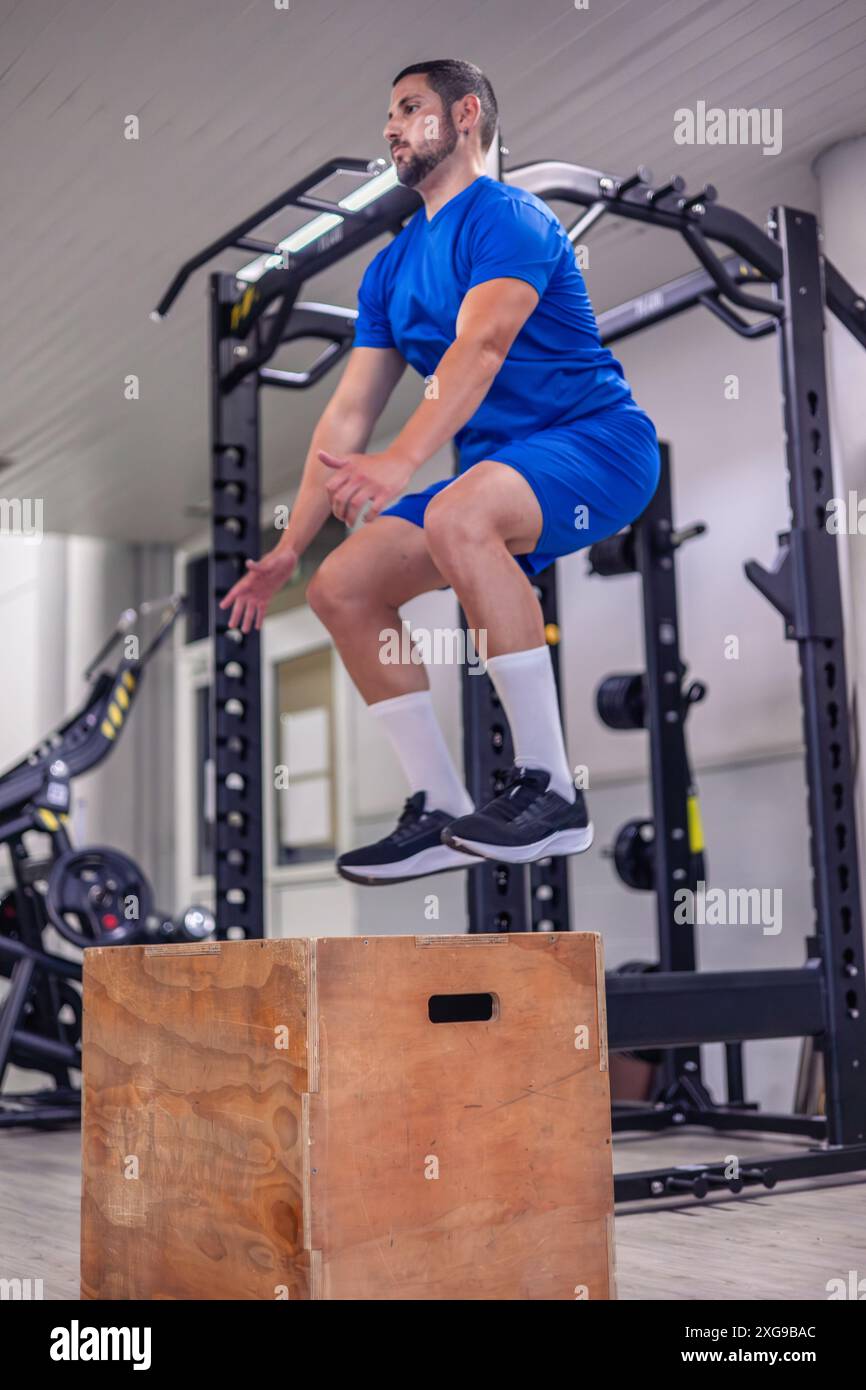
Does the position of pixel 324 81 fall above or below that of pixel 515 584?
above

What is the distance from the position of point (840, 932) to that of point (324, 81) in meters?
2.84

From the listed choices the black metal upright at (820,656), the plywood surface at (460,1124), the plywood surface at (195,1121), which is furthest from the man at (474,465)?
the black metal upright at (820,656)

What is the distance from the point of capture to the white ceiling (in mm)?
4043

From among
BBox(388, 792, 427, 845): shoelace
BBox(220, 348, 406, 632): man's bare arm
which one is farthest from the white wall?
BBox(388, 792, 427, 845): shoelace

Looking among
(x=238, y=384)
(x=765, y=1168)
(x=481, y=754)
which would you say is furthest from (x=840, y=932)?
(x=238, y=384)

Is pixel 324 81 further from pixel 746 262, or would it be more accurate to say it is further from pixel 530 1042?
pixel 530 1042

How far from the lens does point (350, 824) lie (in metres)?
7.66

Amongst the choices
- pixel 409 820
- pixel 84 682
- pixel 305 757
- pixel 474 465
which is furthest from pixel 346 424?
pixel 84 682

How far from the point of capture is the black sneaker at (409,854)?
271cm

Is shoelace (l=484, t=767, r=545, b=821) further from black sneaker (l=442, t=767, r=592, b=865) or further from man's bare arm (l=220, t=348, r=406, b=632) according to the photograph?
man's bare arm (l=220, t=348, r=406, b=632)

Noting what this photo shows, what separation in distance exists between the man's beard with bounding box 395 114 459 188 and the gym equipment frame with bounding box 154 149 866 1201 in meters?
0.63

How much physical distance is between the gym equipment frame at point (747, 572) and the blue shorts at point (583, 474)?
90cm

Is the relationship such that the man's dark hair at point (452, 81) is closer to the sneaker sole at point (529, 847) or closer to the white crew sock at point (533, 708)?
the white crew sock at point (533, 708)
